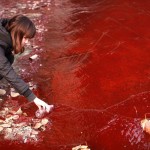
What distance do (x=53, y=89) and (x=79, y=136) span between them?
0.98 metres

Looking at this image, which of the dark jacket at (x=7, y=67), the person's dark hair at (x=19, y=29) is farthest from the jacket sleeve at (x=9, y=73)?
the person's dark hair at (x=19, y=29)

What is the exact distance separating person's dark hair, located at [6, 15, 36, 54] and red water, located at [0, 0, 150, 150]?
1040mm

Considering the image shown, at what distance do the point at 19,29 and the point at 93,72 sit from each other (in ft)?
5.33

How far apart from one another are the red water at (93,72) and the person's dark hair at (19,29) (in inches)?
40.9

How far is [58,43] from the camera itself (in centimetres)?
555

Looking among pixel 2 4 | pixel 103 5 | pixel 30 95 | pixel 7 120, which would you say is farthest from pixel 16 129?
pixel 2 4

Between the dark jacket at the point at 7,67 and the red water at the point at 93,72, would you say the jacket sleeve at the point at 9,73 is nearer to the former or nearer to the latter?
the dark jacket at the point at 7,67

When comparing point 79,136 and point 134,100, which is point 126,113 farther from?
point 79,136

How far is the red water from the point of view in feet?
11.9

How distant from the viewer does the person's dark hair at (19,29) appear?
10.8 feet

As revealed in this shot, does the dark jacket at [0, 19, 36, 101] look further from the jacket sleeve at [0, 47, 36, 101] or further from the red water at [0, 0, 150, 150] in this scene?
the red water at [0, 0, 150, 150]

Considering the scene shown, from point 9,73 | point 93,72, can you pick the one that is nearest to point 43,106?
point 9,73

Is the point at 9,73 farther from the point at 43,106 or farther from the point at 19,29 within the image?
the point at 43,106

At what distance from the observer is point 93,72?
4.65 meters
